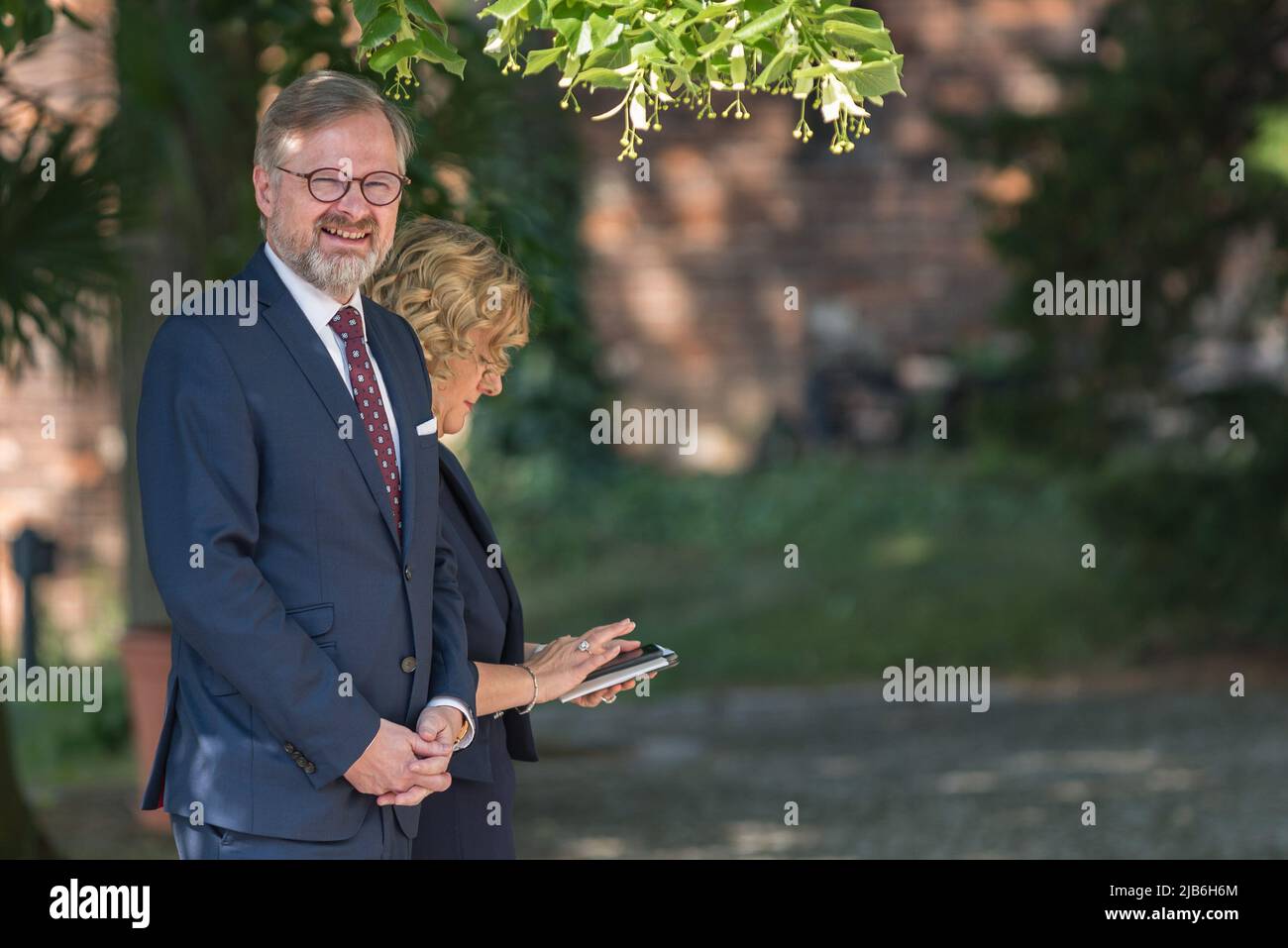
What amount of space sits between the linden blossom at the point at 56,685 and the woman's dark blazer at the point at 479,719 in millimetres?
5813

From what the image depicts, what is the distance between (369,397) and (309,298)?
176 millimetres

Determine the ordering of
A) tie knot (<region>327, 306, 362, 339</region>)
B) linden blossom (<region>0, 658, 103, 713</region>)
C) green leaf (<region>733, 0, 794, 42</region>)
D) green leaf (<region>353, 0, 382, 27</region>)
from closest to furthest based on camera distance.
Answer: green leaf (<region>733, 0, 794, 42</region>)
tie knot (<region>327, 306, 362, 339</region>)
green leaf (<region>353, 0, 382, 27</region>)
linden blossom (<region>0, 658, 103, 713</region>)

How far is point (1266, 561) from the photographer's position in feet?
33.4

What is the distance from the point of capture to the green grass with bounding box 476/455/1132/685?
11.4 meters

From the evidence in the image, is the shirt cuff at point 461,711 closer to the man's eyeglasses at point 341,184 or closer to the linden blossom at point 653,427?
the man's eyeglasses at point 341,184

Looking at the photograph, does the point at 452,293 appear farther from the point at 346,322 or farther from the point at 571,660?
the point at 571,660

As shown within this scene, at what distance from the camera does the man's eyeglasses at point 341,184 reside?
2.63m

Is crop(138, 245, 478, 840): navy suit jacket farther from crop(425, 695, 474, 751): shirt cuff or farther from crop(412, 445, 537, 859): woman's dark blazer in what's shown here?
crop(412, 445, 537, 859): woman's dark blazer

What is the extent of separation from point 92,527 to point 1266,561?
7833 millimetres

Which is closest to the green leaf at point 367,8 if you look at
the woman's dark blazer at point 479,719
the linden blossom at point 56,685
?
the woman's dark blazer at point 479,719

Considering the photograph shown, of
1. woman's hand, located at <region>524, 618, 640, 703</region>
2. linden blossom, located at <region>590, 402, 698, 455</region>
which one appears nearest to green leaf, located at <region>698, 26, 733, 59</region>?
woman's hand, located at <region>524, 618, 640, 703</region>

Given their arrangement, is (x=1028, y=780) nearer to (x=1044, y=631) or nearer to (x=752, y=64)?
(x=1044, y=631)

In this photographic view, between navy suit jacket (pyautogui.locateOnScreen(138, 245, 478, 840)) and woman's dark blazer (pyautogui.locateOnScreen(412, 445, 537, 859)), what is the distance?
0.70 ft

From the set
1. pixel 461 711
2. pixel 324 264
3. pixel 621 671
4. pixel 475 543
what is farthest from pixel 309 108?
pixel 621 671
